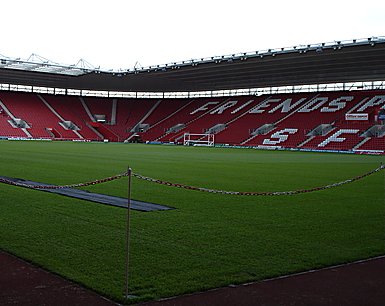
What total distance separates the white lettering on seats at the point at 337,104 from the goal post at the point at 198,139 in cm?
1311

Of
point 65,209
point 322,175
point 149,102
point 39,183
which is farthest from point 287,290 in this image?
point 149,102

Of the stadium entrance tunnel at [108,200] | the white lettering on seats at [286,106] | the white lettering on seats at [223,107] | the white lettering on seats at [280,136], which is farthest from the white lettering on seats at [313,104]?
the stadium entrance tunnel at [108,200]

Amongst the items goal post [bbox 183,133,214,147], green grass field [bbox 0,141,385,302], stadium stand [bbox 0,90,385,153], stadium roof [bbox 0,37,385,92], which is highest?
stadium roof [bbox 0,37,385,92]

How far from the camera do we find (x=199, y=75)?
55.7 metres

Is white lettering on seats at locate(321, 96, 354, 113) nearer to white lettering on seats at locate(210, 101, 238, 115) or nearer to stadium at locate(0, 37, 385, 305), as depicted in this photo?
stadium at locate(0, 37, 385, 305)

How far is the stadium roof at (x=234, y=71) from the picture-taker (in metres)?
42.6

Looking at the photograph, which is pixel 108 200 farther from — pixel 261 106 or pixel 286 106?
pixel 261 106

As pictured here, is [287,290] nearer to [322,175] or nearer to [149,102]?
[322,175]

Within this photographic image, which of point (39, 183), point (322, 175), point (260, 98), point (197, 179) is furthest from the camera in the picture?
point (260, 98)

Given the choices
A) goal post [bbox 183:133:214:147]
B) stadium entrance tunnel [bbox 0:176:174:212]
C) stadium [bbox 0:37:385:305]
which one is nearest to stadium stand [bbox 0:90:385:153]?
stadium [bbox 0:37:385:305]

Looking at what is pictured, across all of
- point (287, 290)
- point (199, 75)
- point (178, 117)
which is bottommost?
point (287, 290)

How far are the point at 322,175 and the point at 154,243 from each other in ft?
45.9

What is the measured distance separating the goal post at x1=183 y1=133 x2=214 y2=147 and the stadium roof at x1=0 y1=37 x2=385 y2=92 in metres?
6.44

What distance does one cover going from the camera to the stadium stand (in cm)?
4938
